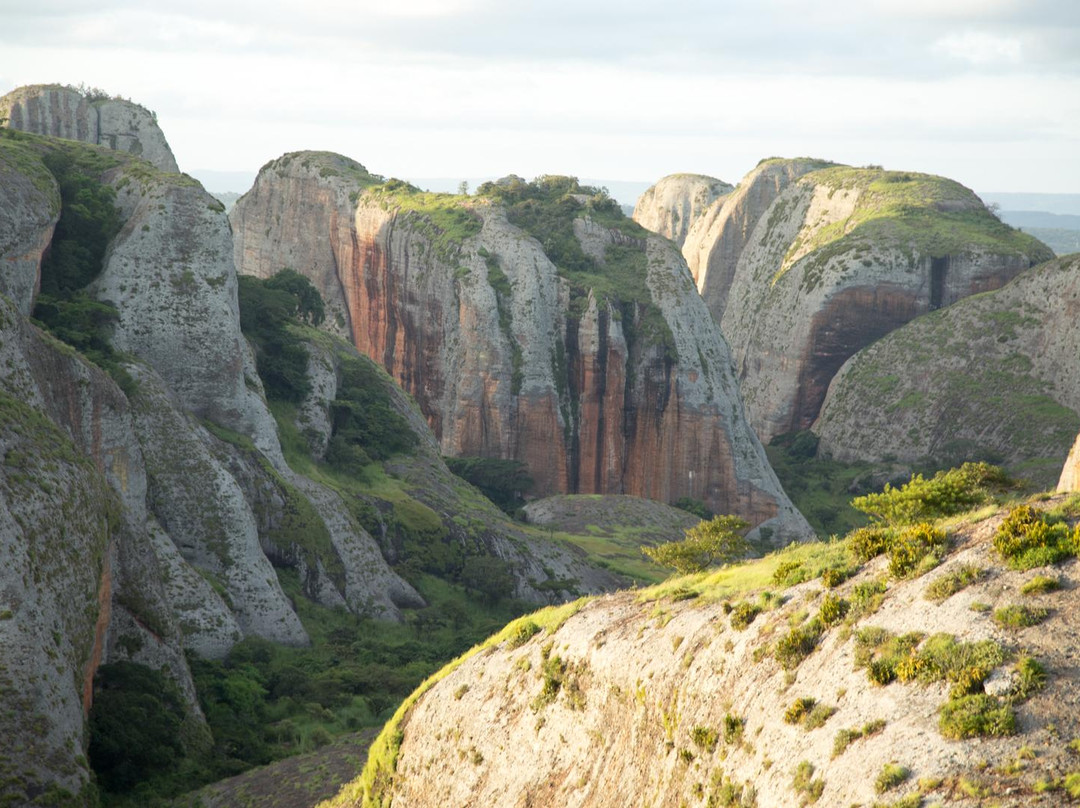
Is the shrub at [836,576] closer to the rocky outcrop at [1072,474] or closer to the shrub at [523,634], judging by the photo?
the rocky outcrop at [1072,474]

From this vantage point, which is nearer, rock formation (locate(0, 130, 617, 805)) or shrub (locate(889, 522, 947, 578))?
shrub (locate(889, 522, 947, 578))

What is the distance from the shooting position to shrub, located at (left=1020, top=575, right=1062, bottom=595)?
22.1 metres

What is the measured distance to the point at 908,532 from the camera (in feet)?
84.0

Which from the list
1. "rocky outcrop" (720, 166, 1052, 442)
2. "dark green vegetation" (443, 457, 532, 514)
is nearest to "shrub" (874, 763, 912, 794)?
"dark green vegetation" (443, 457, 532, 514)

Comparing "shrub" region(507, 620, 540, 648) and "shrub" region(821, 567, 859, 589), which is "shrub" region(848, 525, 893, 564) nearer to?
"shrub" region(821, 567, 859, 589)

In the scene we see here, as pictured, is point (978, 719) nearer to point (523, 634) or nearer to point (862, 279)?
point (523, 634)

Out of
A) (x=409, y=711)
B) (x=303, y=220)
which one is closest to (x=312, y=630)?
(x=409, y=711)

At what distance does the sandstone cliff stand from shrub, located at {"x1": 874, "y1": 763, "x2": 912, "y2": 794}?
2 centimetres

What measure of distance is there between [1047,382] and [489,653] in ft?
293

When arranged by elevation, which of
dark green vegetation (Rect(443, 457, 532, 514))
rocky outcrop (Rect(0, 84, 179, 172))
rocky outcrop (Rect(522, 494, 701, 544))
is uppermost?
rocky outcrop (Rect(0, 84, 179, 172))

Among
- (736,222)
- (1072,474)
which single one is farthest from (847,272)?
(1072,474)

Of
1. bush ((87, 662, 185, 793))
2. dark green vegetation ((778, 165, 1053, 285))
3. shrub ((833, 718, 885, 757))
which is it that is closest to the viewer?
shrub ((833, 718, 885, 757))

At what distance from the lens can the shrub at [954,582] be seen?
2305 cm

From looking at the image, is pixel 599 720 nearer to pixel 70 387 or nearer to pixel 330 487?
pixel 70 387
